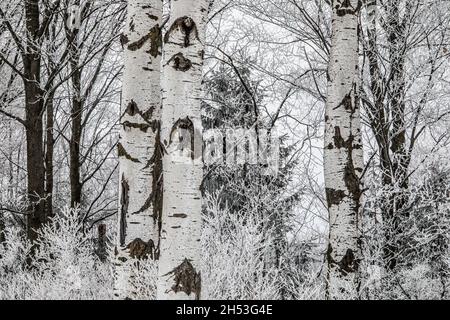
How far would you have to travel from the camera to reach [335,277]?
383 centimetres

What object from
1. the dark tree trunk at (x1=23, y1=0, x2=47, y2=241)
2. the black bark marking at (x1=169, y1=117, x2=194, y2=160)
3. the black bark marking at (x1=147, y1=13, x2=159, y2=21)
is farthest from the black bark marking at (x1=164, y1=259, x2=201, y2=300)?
the dark tree trunk at (x1=23, y1=0, x2=47, y2=241)

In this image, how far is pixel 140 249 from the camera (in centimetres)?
357

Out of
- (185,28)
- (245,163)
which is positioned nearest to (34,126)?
(185,28)

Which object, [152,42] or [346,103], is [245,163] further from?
[152,42]

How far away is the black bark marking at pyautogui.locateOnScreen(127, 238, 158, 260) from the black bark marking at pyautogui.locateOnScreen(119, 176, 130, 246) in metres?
0.07

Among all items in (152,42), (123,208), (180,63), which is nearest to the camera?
(180,63)

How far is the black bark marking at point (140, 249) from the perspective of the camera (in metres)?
3.56

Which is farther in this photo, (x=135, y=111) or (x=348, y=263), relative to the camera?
(x=348, y=263)

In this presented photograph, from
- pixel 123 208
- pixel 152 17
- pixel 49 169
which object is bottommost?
pixel 123 208

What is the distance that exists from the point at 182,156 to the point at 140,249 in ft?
3.72

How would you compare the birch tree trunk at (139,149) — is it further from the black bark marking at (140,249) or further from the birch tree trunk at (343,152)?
the birch tree trunk at (343,152)
